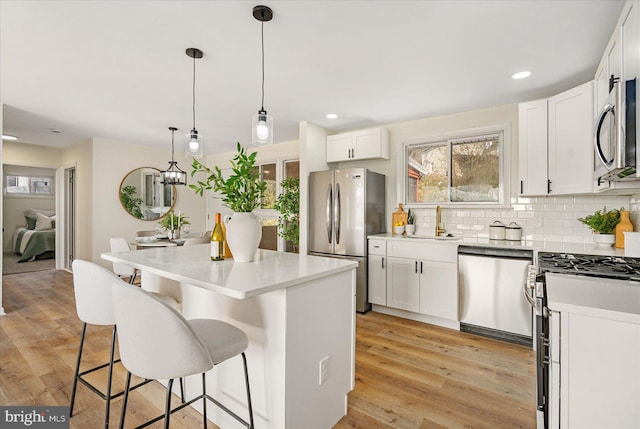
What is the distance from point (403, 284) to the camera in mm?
3469

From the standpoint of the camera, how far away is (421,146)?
13.1 ft

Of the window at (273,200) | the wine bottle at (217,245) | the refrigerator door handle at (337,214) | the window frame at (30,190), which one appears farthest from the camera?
the window frame at (30,190)

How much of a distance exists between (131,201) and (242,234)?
4.75m

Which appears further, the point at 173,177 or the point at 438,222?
the point at 173,177

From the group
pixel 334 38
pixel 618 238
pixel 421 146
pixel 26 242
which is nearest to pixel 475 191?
pixel 421 146

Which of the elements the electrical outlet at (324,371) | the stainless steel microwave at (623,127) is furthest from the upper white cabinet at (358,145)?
the electrical outlet at (324,371)

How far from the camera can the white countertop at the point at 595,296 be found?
3.37 ft

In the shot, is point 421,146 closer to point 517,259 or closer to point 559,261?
point 517,259

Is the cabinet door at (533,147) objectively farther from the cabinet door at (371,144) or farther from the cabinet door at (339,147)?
the cabinet door at (339,147)

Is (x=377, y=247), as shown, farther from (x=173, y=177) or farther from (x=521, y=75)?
(x=173, y=177)

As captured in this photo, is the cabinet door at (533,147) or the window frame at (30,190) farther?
the window frame at (30,190)

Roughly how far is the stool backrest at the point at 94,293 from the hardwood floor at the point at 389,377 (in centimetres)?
63

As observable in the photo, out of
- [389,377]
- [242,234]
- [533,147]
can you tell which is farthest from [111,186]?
[533,147]

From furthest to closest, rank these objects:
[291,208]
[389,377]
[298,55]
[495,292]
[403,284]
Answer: [291,208] → [403,284] → [495,292] → [298,55] → [389,377]
